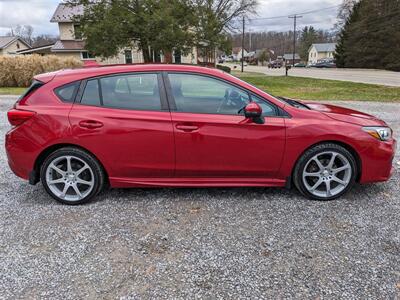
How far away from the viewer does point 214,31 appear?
22125 millimetres

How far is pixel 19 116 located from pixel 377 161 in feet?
12.8

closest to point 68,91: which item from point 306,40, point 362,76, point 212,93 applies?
point 212,93

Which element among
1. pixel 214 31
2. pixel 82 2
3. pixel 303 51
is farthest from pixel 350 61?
pixel 303 51

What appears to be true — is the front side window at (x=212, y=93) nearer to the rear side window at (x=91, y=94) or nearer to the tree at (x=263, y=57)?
the rear side window at (x=91, y=94)

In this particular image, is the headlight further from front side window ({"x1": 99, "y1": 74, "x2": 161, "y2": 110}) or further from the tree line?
the tree line

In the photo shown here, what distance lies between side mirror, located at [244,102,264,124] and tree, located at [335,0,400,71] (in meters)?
48.8

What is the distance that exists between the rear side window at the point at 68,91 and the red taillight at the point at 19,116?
1.09ft

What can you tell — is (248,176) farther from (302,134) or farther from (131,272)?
(131,272)

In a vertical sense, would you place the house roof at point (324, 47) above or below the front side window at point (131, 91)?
above

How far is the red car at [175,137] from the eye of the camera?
3537 millimetres

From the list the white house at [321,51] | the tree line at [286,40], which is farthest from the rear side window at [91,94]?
the tree line at [286,40]

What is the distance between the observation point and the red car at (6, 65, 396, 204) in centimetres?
354

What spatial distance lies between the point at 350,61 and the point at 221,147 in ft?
187

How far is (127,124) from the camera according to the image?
3.52 metres
